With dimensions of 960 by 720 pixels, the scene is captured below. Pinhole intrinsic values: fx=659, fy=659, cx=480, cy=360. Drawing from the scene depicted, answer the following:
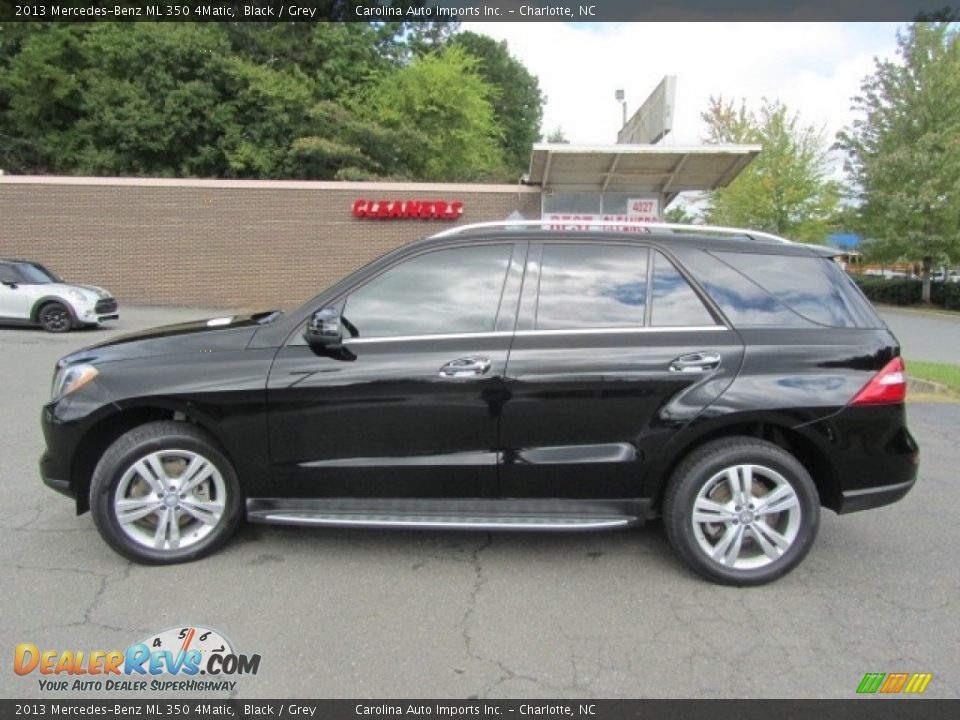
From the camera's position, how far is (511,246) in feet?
11.4

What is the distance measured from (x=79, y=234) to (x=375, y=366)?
19032mm

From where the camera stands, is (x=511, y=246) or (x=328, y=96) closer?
(x=511, y=246)

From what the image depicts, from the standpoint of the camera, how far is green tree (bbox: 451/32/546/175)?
4519 centimetres

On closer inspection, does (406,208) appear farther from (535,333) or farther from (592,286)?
(535,333)

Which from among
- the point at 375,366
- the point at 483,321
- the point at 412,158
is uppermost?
the point at 412,158

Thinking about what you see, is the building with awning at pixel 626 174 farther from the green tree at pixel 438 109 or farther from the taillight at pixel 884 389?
the taillight at pixel 884 389

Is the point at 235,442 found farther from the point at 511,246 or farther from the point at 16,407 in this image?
the point at 16,407

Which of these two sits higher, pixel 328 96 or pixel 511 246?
pixel 328 96

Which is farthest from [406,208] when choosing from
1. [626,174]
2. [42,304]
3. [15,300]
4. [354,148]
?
[15,300]

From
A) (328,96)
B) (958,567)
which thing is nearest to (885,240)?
(328,96)

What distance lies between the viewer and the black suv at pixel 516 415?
3232mm

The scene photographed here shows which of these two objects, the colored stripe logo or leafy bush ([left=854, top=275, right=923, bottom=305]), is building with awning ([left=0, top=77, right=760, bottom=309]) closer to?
leafy bush ([left=854, top=275, right=923, bottom=305])

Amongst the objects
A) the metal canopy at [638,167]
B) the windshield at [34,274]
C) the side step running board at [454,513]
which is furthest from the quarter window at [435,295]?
the metal canopy at [638,167]
